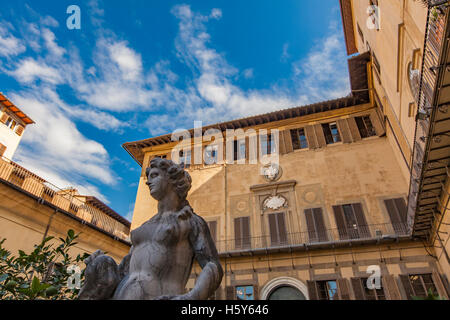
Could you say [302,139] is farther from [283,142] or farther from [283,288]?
[283,288]

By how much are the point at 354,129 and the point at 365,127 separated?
0.74m

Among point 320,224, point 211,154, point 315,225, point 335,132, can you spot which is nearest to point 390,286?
point 320,224

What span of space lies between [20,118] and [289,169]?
24.6 metres

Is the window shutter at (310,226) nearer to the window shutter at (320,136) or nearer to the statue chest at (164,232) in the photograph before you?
the window shutter at (320,136)

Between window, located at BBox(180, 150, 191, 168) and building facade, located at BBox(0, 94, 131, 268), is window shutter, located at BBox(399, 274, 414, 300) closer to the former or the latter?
window, located at BBox(180, 150, 191, 168)

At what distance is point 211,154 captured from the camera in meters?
19.5

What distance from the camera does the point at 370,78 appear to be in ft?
54.7

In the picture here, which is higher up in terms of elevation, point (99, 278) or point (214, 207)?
point (214, 207)

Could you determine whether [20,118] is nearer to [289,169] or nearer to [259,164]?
[259,164]

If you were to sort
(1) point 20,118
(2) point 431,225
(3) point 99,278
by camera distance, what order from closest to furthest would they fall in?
(3) point 99,278 < (2) point 431,225 < (1) point 20,118

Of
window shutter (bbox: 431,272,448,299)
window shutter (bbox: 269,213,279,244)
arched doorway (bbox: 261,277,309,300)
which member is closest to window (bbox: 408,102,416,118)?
window shutter (bbox: 431,272,448,299)

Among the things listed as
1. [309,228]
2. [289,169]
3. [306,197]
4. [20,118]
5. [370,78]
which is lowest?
[309,228]
